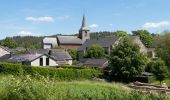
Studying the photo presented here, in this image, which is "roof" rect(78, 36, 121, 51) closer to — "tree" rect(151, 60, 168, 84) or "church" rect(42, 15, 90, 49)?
"church" rect(42, 15, 90, 49)

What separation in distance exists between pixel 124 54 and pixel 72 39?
7508 centimetres

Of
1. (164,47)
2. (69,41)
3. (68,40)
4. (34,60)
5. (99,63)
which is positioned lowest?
(99,63)

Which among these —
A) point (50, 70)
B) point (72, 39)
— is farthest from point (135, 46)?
point (72, 39)

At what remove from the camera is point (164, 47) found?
209 feet

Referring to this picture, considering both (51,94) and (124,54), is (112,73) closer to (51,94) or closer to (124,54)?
(124,54)

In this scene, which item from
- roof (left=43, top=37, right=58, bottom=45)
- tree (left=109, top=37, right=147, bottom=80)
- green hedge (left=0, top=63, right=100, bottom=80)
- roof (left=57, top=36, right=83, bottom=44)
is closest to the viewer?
green hedge (left=0, top=63, right=100, bottom=80)

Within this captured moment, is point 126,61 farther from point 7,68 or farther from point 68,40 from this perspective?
point 68,40

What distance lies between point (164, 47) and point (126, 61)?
52.1 ft

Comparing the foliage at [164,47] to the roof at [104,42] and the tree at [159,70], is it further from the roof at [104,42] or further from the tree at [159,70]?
the roof at [104,42]

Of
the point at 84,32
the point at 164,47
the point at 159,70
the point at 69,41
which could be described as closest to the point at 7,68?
the point at 159,70

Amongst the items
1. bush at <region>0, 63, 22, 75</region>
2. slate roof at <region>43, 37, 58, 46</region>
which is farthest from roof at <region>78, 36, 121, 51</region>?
bush at <region>0, 63, 22, 75</region>

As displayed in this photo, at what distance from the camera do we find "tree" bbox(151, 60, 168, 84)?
166 ft

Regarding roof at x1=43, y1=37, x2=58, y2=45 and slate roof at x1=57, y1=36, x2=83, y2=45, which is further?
roof at x1=43, y1=37, x2=58, y2=45

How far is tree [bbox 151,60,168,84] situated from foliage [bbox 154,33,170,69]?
6.55 metres
